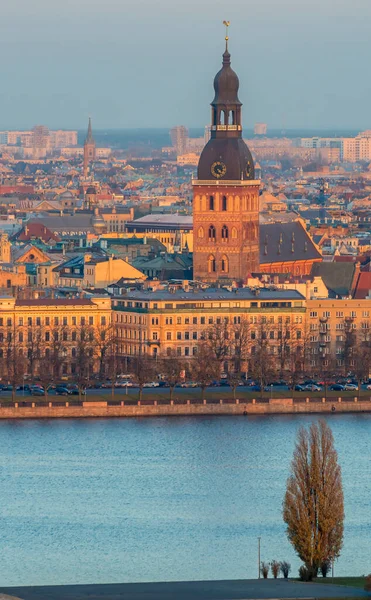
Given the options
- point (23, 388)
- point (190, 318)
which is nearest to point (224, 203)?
point (190, 318)

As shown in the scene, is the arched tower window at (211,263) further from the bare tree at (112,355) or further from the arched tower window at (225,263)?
the bare tree at (112,355)

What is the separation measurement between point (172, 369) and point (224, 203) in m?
14.4

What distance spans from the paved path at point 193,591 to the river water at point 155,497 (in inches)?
66.0

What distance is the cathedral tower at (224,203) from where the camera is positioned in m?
78.1

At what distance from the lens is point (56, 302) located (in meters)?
70.6

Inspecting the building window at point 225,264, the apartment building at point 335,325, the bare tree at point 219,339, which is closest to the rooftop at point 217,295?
the apartment building at point 335,325

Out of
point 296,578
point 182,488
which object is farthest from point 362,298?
point 296,578

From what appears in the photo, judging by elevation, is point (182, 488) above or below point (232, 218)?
below

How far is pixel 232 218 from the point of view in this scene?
261 feet

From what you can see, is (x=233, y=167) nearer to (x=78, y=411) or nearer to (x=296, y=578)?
(x=78, y=411)

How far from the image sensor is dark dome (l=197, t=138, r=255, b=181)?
7806 centimetres

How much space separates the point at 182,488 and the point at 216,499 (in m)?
1.25

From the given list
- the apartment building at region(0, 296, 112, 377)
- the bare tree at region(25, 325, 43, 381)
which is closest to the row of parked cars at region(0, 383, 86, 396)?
the bare tree at region(25, 325, 43, 381)

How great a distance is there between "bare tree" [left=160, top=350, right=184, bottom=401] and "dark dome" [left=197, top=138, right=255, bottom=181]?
10.0 meters
